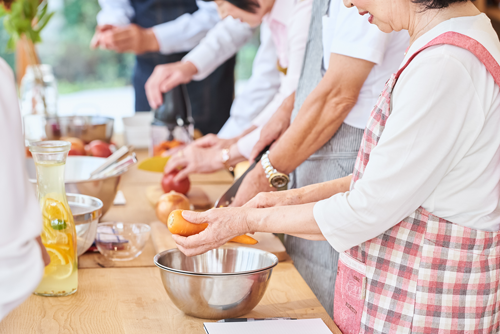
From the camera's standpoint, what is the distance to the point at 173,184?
1784 millimetres

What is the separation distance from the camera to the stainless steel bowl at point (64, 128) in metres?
2.20

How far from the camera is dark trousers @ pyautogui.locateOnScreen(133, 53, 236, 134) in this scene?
334cm

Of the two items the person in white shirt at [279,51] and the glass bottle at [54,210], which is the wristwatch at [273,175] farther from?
the glass bottle at [54,210]

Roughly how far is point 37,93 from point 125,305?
1848 millimetres

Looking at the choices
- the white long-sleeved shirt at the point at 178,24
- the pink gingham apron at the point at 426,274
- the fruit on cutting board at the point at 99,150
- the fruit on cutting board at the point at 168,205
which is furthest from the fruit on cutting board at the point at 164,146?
the pink gingham apron at the point at 426,274

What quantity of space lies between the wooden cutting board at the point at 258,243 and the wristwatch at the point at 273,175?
136 mm

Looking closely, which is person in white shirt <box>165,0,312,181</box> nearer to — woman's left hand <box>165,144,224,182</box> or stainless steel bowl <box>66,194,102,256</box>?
woman's left hand <box>165,144,224,182</box>

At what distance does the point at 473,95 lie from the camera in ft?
2.61

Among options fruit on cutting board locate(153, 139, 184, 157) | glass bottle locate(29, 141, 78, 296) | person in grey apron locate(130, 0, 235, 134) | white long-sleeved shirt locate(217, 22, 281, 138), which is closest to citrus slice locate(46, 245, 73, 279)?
glass bottle locate(29, 141, 78, 296)

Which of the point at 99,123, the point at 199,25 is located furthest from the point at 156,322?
the point at 199,25

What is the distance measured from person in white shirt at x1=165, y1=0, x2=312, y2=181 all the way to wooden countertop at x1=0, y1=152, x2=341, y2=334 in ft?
1.68

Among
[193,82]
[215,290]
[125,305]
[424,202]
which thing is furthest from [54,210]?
[193,82]

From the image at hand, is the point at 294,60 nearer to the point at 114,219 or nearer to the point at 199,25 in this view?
the point at 114,219

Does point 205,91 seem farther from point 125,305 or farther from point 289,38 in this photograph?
point 125,305
